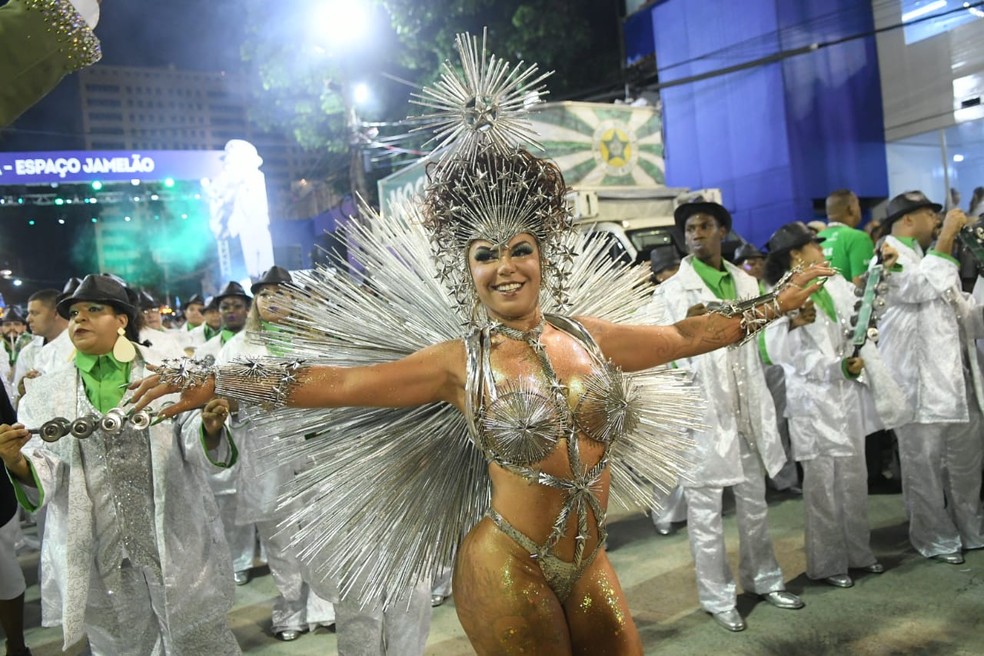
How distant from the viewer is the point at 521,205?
2.38 metres

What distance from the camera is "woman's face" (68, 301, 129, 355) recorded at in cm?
363

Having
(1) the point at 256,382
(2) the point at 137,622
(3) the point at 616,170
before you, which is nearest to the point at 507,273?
(1) the point at 256,382

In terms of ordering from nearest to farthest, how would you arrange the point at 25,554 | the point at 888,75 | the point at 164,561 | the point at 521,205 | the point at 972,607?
1. the point at 521,205
2. the point at 164,561
3. the point at 972,607
4. the point at 25,554
5. the point at 888,75

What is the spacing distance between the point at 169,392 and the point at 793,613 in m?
3.74

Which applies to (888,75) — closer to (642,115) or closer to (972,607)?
(642,115)

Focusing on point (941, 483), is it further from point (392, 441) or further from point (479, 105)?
point (479, 105)

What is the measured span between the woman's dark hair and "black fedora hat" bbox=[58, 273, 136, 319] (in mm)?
3766

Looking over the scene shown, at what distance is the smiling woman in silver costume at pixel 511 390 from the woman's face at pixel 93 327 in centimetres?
176

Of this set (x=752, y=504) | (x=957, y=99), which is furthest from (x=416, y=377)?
(x=957, y=99)

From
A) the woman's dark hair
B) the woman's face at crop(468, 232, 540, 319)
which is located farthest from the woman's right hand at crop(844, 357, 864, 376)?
the woman's face at crop(468, 232, 540, 319)

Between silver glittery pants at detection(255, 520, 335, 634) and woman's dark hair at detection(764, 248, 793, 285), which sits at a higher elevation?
woman's dark hair at detection(764, 248, 793, 285)

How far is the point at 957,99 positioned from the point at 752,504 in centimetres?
964

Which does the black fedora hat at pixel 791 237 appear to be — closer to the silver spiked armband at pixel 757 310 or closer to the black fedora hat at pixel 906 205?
the black fedora hat at pixel 906 205

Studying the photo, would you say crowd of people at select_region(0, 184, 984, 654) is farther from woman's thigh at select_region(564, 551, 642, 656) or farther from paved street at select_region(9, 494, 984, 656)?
paved street at select_region(9, 494, 984, 656)
